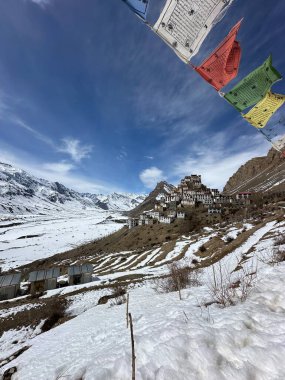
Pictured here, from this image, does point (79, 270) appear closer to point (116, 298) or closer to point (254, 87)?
point (116, 298)

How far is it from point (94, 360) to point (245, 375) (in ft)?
12.2

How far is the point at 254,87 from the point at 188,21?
12.8ft

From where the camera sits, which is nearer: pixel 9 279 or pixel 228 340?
pixel 228 340

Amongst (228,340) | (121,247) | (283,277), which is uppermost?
(121,247)

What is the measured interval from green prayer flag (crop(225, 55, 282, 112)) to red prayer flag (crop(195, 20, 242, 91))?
78 cm

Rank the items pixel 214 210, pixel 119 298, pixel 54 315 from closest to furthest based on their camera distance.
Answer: pixel 119 298
pixel 54 315
pixel 214 210

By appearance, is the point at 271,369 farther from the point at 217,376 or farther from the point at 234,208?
the point at 234,208

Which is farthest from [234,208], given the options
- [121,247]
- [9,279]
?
[9,279]

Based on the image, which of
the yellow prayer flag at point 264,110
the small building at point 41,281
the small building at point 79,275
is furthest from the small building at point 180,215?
the yellow prayer flag at point 264,110

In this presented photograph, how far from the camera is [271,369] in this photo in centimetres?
339

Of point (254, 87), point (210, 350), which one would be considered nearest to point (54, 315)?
point (210, 350)

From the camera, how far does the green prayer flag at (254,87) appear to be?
333 inches

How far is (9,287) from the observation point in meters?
42.2

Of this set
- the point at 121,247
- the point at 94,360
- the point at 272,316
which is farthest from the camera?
the point at 121,247
